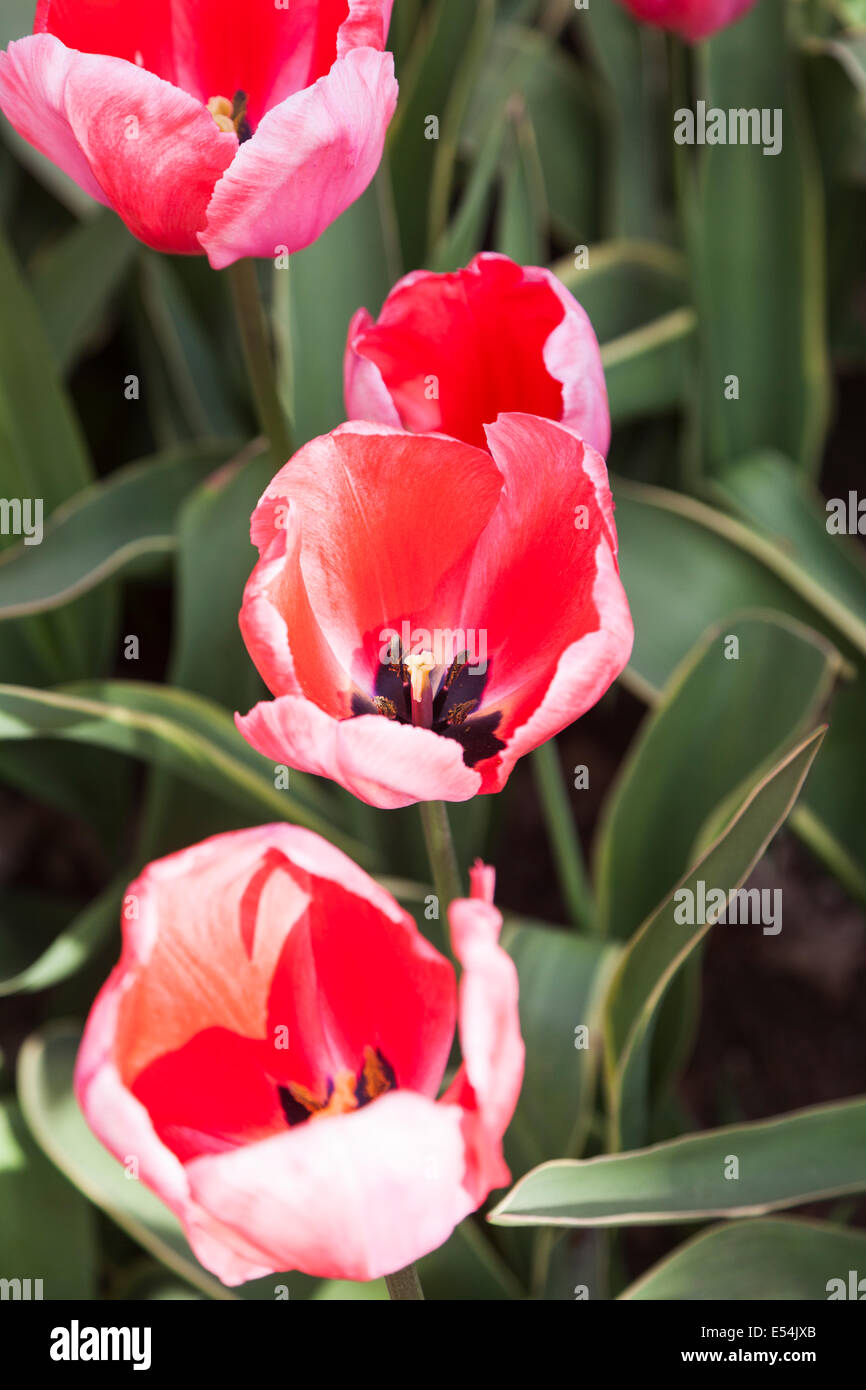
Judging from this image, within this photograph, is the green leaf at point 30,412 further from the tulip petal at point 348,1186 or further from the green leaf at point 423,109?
the tulip petal at point 348,1186

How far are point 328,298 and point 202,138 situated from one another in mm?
349

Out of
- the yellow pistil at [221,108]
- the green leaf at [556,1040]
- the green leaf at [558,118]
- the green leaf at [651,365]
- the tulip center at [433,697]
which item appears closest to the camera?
the tulip center at [433,697]

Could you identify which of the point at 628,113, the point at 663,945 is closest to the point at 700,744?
the point at 663,945

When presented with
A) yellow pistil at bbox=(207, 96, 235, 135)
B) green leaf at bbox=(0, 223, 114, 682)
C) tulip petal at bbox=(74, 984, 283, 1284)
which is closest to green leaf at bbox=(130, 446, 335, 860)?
green leaf at bbox=(0, 223, 114, 682)

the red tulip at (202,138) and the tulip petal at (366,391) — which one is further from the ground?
the red tulip at (202,138)

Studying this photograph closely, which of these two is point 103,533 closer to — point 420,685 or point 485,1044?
point 420,685

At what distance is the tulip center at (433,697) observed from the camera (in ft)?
2.06

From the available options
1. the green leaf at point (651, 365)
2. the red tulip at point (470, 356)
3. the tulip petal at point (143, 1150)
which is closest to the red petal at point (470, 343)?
the red tulip at point (470, 356)

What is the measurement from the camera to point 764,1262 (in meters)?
0.80

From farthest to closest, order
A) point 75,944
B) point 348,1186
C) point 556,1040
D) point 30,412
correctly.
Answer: point 30,412 → point 75,944 → point 556,1040 → point 348,1186

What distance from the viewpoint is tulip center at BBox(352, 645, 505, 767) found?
0.63 metres

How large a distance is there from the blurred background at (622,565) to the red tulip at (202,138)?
0.28 metres
